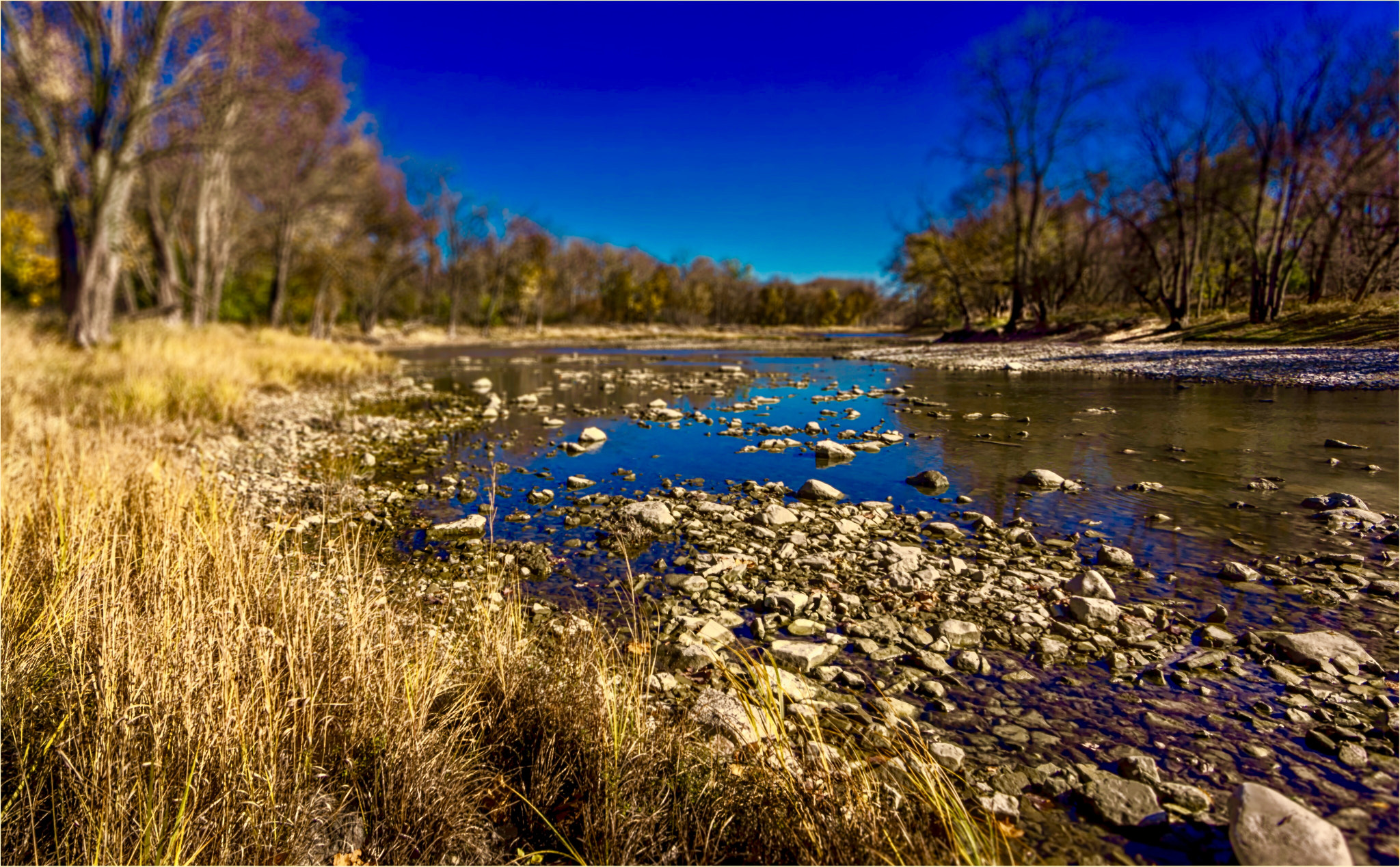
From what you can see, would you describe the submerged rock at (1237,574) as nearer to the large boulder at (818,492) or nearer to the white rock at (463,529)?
the large boulder at (818,492)

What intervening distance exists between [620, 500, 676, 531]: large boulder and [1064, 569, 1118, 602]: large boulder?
310 cm

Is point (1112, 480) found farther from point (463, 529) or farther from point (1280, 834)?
point (463, 529)

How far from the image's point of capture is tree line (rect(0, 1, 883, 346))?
46.9ft

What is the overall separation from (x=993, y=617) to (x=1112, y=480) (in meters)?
4.36

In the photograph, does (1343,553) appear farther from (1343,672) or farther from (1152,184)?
(1152,184)

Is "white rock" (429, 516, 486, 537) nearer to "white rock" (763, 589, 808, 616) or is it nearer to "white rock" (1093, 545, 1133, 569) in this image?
"white rock" (763, 589, 808, 616)

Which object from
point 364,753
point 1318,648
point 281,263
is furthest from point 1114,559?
point 281,263

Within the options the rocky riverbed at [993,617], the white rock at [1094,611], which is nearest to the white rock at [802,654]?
the rocky riverbed at [993,617]

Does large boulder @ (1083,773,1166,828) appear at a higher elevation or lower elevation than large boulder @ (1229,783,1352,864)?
lower

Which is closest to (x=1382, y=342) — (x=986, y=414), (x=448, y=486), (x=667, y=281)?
(x=986, y=414)

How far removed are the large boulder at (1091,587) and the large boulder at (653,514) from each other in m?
3.10

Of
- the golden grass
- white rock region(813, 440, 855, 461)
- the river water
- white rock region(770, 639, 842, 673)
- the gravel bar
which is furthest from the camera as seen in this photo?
the gravel bar

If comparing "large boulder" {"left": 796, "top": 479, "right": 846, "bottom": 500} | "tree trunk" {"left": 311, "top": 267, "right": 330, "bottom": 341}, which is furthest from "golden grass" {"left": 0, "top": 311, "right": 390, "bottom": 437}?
"tree trunk" {"left": 311, "top": 267, "right": 330, "bottom": 341}

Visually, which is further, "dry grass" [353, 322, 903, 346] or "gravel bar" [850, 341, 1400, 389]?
"dry grass" [353, 322, 903, 346]
